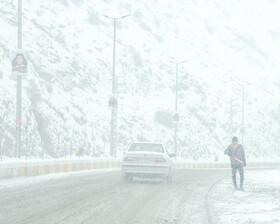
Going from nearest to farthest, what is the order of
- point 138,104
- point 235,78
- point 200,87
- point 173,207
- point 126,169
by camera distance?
point 173,207, point 126,169, point 138,104, point 200,87, point 235,78

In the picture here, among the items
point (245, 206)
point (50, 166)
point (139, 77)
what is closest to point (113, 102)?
point (50, 166)

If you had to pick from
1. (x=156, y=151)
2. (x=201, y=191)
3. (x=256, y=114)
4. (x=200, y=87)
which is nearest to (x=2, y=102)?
(x=156, y=151)

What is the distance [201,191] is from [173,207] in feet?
14.9

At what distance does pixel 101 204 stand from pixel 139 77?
54711 millimetres

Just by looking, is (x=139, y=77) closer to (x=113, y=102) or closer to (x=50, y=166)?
(x=113, y=102)

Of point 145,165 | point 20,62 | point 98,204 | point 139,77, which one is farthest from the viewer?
point 139,77

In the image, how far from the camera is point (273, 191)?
54.7 ft

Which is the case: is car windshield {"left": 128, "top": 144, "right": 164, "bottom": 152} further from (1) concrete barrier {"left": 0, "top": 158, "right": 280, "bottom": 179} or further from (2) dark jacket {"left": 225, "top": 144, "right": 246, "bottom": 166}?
(1) concrete barrier {"left": 0, "top": 158, "right": 280, "bottom": 179}

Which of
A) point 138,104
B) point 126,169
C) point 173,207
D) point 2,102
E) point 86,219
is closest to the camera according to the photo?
point 86,219

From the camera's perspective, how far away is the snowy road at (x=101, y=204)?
961 cm

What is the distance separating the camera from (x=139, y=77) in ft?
217

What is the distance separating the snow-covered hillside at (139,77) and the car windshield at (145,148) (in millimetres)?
18143

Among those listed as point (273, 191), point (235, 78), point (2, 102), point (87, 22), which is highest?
point (87, 22)

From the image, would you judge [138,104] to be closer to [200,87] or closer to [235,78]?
[200,87]
